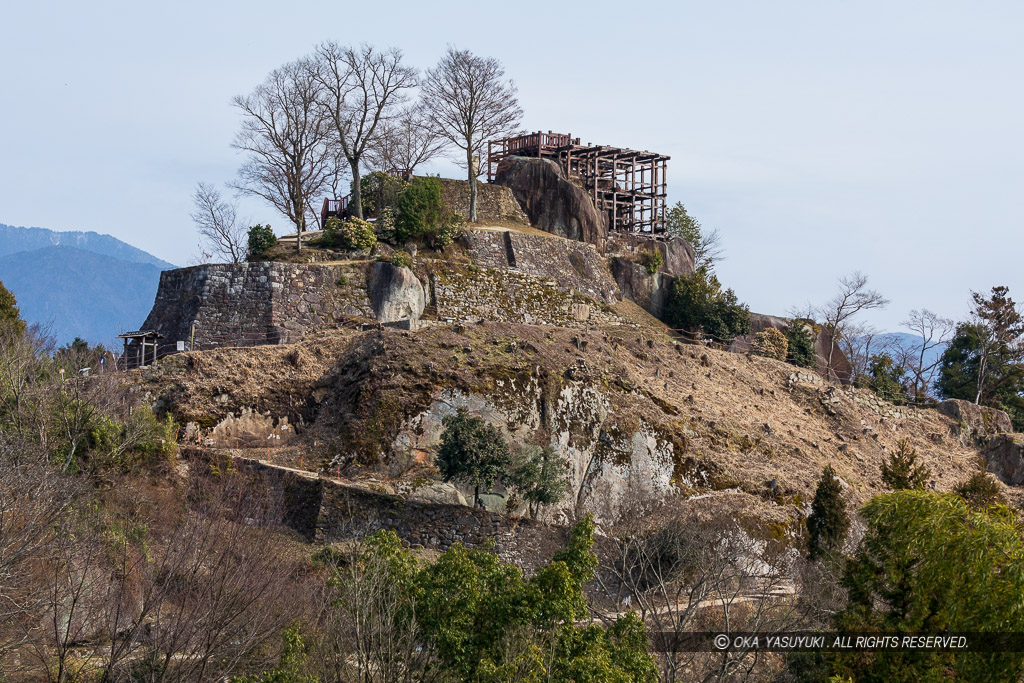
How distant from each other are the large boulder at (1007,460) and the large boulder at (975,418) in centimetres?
131

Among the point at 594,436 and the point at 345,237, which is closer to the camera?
the point at 594,436

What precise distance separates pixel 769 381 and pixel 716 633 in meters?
21.5

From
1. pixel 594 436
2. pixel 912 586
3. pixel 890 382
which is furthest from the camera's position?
pixel 890 382

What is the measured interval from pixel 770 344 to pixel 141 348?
28.2m

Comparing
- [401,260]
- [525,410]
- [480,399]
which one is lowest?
[525,410]

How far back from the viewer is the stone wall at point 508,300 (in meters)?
42.6

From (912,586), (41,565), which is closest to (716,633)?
(912,586)

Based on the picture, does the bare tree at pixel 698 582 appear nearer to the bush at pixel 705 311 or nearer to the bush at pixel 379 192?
the bush at pixel 705 311

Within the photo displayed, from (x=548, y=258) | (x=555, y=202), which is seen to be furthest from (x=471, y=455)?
(x=555, y=202)

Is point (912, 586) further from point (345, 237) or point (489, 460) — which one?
point (345, 237)

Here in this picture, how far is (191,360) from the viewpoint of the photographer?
33250 mm

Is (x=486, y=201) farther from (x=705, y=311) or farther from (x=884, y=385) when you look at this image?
(x=884, y=385)

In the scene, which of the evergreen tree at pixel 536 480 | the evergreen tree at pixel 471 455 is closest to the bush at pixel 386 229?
the evergreen tree at pixel 471 455

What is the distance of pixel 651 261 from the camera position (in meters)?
52.5
